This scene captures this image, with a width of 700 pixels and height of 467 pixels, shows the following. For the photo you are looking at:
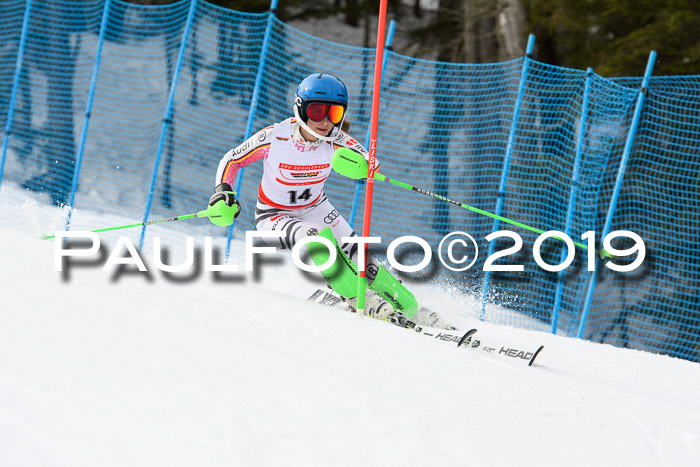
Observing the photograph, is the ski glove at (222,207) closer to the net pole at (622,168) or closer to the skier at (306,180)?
the skier at (306,180)

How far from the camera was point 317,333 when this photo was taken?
3.21m

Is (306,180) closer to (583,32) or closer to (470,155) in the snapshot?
(470,155)

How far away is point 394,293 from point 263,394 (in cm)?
216

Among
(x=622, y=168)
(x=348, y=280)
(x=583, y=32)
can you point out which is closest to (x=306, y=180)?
(x=348, y=280)

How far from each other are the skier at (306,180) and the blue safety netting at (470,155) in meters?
1.75

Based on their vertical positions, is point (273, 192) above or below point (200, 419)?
above

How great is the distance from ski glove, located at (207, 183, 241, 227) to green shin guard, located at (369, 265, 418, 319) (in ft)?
3.29

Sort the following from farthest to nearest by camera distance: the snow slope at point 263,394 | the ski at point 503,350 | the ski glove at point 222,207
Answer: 1. the ski glove at point 222,207
2. the ski at point 503,350
3. the snow slope at point 263,394

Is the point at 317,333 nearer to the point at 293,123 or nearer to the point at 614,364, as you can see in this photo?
the point at 293,123

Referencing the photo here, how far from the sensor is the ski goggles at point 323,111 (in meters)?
4.28

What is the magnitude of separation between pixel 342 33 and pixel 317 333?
20.9 metres

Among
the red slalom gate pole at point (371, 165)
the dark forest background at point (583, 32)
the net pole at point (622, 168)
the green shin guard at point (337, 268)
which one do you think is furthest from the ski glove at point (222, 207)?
the dark forest background at point (583, 32)

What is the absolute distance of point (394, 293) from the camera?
4.41 m

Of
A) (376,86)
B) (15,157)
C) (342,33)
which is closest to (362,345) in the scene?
(376,86)
